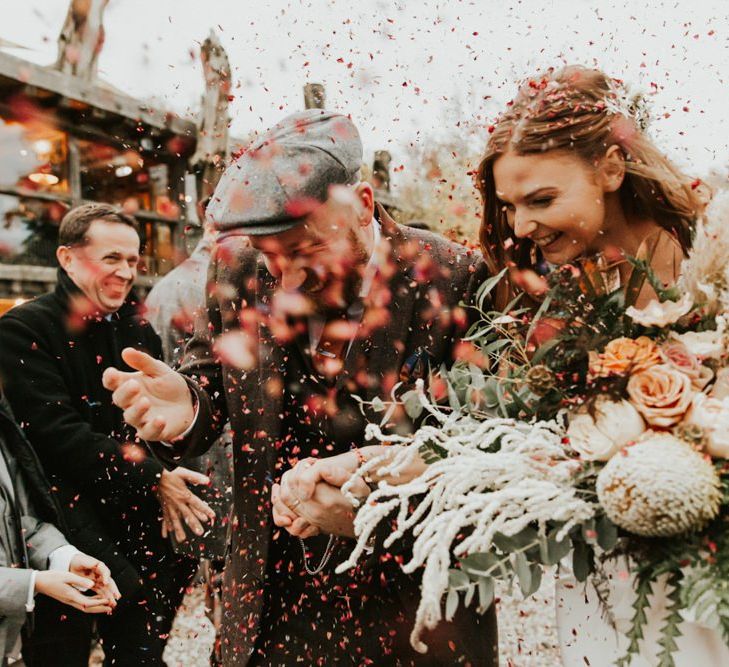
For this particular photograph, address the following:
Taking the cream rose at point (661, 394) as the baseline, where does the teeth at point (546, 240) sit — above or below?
above

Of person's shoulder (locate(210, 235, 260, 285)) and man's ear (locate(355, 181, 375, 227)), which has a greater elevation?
man's ear (locate(355, 181, 375, 227))

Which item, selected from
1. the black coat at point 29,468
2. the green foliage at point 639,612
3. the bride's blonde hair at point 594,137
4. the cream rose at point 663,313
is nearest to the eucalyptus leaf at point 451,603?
the green foliage at point 639,612

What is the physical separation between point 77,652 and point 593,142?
2290 mm

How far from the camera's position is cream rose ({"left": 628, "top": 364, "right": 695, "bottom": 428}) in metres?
1.01

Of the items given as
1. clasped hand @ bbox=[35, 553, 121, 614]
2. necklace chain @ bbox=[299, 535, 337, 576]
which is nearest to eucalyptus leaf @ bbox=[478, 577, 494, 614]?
necklace chain @ bbox=[299, 535, 337, 576]

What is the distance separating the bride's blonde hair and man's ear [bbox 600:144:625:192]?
0.01 metres

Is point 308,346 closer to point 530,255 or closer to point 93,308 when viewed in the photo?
point 530,255

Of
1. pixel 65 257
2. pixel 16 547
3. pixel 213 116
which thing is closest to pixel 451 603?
pixel 16 547

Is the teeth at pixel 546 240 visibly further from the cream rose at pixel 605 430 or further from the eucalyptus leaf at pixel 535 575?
the eucalyptus leaf at pixel 535 575

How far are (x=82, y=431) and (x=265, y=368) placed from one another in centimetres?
120

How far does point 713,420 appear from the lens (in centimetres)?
98

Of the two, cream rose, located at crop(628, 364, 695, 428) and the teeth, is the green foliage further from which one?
the teeth

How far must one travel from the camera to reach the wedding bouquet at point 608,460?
0.95 metres

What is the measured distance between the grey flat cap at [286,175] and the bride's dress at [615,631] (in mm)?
955
